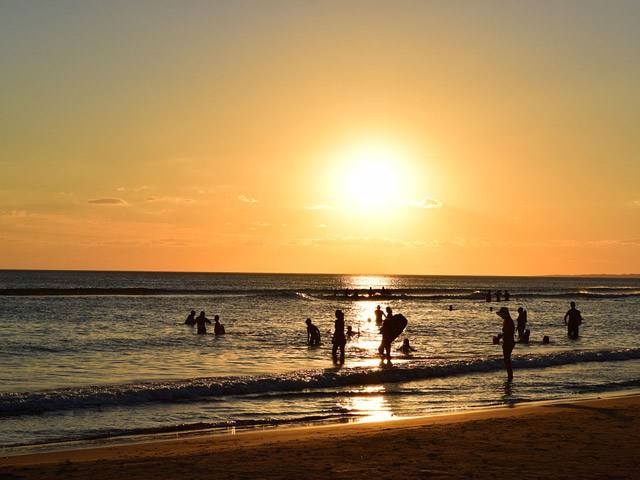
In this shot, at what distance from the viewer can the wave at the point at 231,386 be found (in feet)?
49.4

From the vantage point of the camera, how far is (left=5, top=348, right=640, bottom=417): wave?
49.4ft

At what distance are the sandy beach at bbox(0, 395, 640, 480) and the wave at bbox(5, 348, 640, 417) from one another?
4561 millimetres

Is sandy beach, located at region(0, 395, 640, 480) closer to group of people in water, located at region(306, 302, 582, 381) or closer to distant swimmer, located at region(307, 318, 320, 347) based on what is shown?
group of people in water, located at region(306, 302, 582, 381)

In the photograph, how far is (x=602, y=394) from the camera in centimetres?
→ 1727

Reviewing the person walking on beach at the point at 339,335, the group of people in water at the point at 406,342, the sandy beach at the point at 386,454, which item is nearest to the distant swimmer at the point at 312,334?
the group of people in water at the point at 406,342

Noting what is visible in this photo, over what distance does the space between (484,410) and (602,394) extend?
14.7 feet

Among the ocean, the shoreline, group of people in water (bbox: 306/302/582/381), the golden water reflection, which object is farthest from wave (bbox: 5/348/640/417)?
the shoreline

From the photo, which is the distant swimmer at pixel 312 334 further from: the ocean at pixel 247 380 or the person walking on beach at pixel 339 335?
the person walking on beach at pixel 339 335

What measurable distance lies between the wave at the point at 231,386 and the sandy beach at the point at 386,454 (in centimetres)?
456

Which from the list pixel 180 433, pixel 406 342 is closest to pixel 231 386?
pixel 180 433

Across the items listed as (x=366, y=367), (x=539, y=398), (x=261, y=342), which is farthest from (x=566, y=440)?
(x=261, y=342)

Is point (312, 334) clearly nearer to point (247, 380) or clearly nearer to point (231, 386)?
point (247, 380)

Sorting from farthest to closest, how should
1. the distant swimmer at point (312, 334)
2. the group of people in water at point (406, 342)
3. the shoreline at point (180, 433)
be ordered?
the distant swimmer at point (312, 334) < the group of people in water at point (406, 342) < the shoreline at point (180, 433)

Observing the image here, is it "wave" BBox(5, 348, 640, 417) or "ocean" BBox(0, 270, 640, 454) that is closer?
"ocean" BBox(0, 270, 640, 454)
